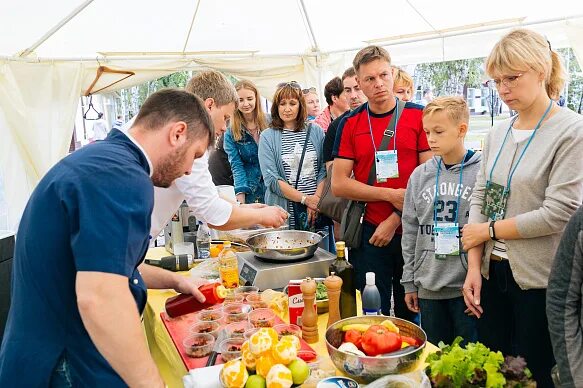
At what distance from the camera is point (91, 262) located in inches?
42.1

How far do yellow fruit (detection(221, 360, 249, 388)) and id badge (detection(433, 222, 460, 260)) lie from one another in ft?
3.89

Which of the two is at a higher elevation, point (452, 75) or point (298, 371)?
point (452, 75)

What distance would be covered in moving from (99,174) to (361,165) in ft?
5.79

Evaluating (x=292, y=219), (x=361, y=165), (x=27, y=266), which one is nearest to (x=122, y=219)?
(x=27, y=266)

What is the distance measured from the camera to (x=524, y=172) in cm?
178

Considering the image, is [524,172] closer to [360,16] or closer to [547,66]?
[547,66]

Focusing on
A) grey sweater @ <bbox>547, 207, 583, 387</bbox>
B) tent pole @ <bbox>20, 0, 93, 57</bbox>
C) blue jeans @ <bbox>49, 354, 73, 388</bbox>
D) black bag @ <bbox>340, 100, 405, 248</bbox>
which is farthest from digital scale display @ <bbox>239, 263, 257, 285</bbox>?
tent pole @ <bbox>20, 0, 93, 57</bbox>

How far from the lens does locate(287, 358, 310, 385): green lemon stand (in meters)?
1.22

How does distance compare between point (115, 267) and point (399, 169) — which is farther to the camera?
point (399, 169)

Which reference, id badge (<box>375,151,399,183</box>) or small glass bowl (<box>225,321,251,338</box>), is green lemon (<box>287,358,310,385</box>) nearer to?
small glass bowl (<box>225,321,251,338</box>)

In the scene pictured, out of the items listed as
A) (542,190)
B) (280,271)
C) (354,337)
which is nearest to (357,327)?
(354,337)

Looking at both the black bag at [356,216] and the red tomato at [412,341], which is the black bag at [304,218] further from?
the red tomato at [412,341]

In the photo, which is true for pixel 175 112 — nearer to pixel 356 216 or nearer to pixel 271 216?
pixel 271 216

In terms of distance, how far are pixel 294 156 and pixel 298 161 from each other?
46 millimetres
